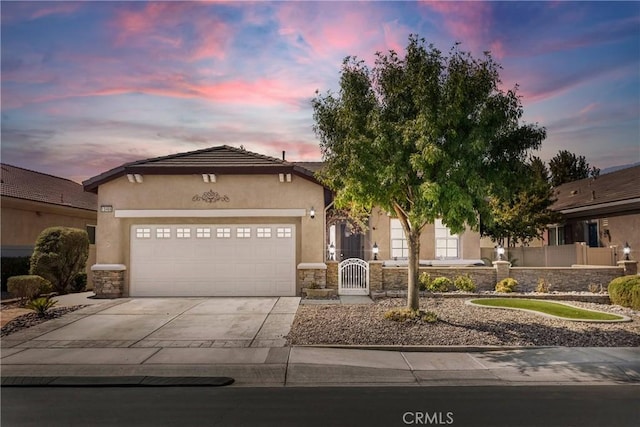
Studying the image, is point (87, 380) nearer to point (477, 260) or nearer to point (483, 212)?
point (483, 212)

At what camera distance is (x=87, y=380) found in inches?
317

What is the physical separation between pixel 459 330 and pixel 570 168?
40855 mm

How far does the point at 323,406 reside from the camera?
672cm

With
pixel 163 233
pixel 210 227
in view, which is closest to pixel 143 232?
pixel 163 233

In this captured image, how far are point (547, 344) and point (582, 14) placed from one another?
376 inches

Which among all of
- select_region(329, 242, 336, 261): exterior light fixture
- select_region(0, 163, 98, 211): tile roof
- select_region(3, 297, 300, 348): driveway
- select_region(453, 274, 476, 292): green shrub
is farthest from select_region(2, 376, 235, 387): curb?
select_region(0, 163, 98, 211): tile roof

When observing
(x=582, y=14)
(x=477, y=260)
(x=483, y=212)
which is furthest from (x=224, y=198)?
(x=582, y=14)

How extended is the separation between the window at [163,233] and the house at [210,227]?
36mm

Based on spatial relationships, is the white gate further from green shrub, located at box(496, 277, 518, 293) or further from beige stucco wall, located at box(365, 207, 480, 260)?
green shrub, located at box(496, 277, 518, 293)

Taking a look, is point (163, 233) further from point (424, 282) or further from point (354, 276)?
point (424, 282)

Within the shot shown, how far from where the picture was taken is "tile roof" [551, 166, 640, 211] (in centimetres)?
2239

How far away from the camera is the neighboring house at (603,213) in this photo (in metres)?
22.0

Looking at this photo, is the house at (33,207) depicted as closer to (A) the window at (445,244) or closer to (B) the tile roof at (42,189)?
(B) the tile roof at (42,189)

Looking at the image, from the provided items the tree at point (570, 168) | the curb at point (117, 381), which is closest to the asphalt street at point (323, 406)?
the curb at point (117, 381)
